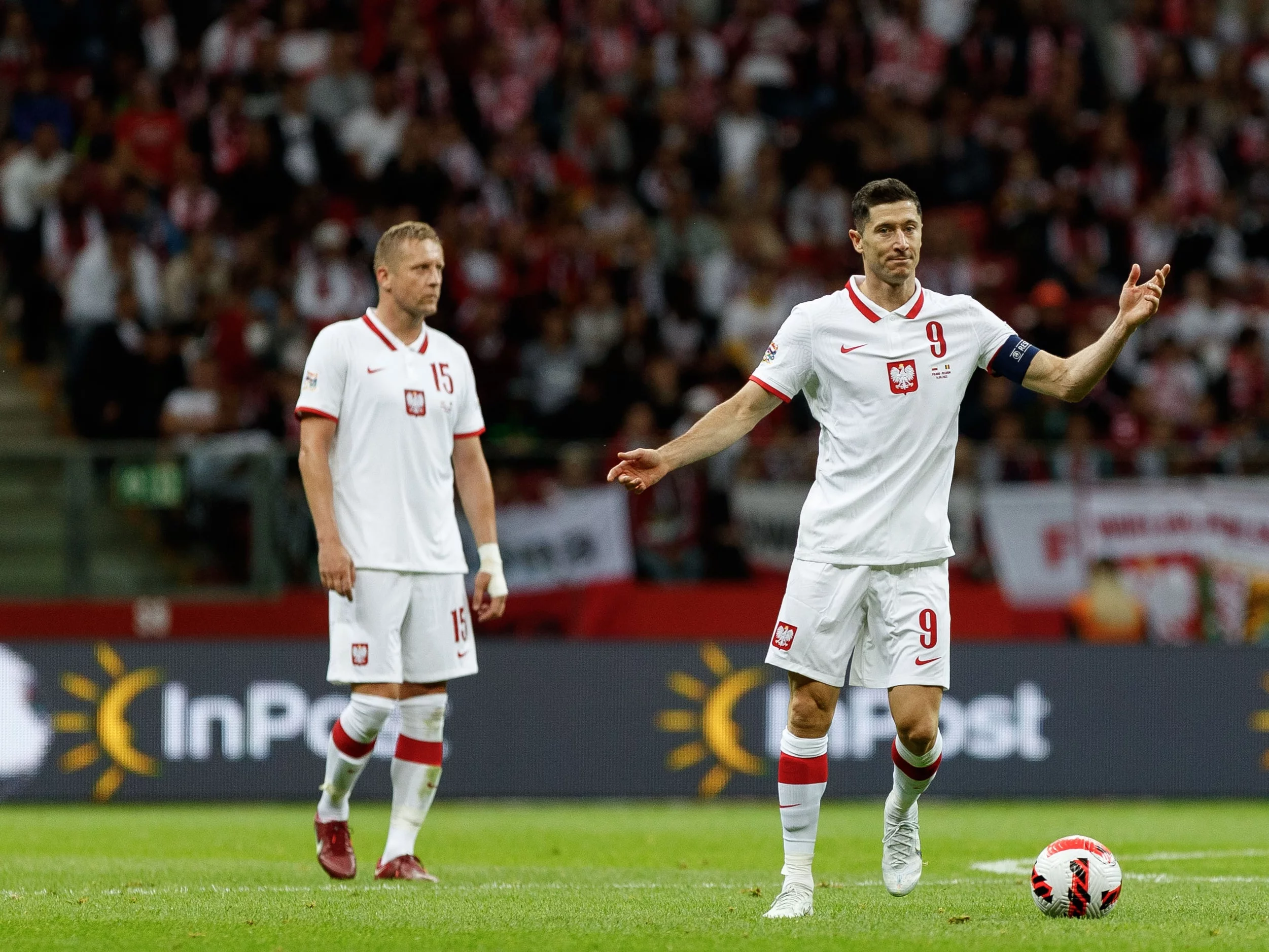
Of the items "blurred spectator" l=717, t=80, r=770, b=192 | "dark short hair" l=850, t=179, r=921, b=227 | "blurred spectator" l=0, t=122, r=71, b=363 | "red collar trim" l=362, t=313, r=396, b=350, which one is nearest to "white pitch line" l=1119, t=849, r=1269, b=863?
"dark short hair" l=850, t=179, r=921, b=227

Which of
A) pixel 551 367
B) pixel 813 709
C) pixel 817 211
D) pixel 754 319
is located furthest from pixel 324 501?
pixel 817 211

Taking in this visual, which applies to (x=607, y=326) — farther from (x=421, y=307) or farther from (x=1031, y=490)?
(x=421, y=307)

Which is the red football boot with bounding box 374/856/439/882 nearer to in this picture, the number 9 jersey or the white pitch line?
the number 9 jersey

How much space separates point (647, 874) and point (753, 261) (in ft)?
31.6

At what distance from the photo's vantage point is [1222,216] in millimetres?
19484

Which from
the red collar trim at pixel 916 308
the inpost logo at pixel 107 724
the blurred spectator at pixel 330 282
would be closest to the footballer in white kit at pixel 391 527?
the red collar trim at pixel 916 308

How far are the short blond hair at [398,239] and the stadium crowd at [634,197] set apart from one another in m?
4.99

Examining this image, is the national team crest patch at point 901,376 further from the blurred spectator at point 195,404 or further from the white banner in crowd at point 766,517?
the blurred spectator at point 195,404

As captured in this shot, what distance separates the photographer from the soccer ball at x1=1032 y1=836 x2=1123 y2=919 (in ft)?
22.6

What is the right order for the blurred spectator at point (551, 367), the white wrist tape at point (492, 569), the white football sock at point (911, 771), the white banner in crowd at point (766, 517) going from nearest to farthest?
the white football sock at point (911, 771) → the white wrist tape at point (492, 569) → the white banner in crowd at point (766, 517) → the blurred spectator at point (551, 367)

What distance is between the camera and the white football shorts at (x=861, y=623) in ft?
23.3

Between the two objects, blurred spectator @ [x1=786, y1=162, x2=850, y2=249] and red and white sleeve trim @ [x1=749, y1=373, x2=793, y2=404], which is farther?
blurred spectator @ [x1=786, y1=162, x2=850, y2=249]

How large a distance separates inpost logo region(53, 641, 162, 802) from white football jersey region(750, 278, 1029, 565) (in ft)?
23.9

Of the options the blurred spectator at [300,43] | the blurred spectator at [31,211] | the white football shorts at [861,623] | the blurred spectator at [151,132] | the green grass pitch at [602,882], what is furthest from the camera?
the blurred spectator at [300,43]
